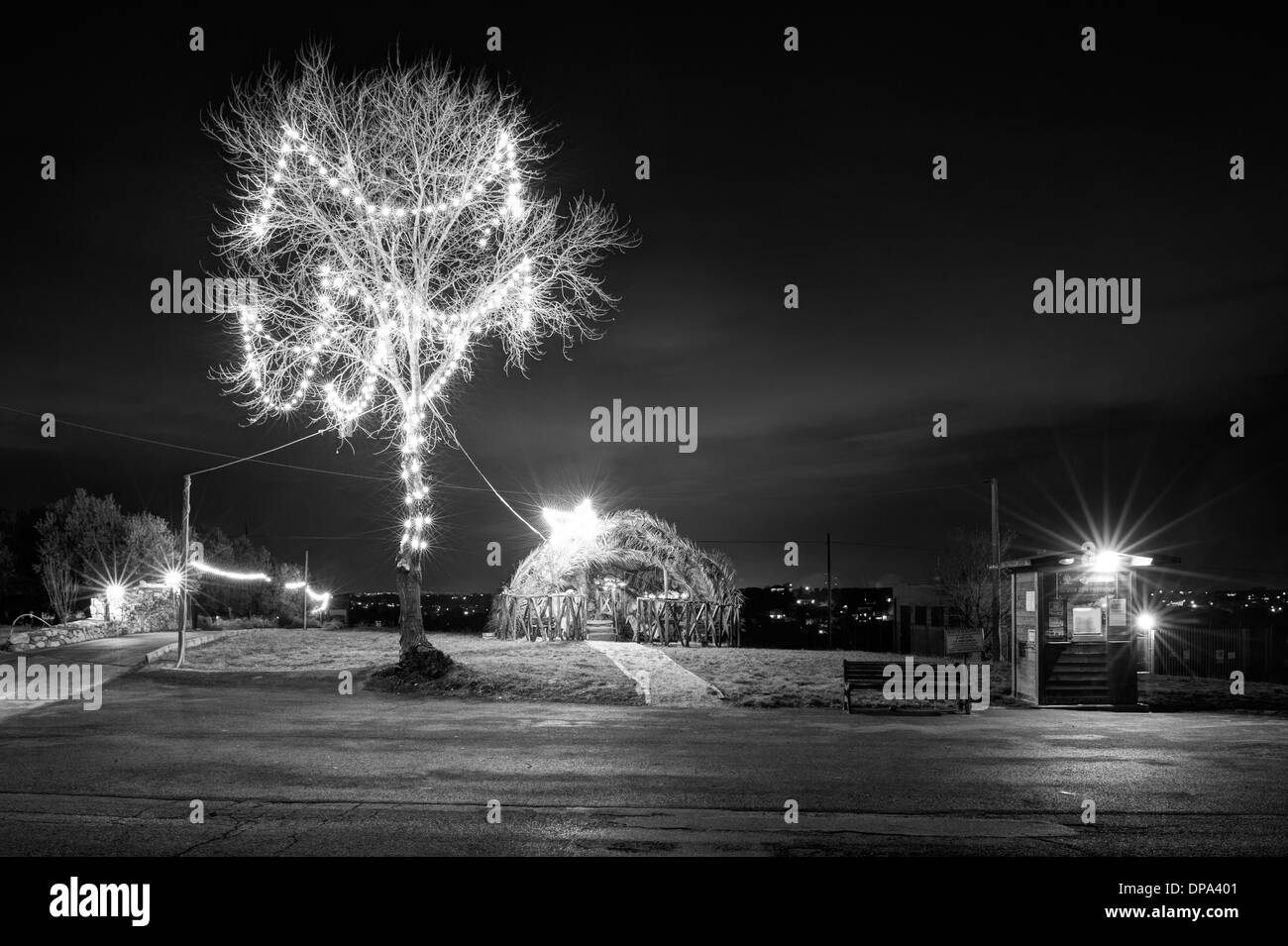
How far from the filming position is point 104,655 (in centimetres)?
2788

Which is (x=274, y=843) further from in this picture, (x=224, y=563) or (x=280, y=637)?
(x=224, y=563)

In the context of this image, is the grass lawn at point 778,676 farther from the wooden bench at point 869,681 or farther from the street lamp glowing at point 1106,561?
the street lamp glowing at point 1106,561

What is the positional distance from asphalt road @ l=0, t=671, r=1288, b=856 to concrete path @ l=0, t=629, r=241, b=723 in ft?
18.3

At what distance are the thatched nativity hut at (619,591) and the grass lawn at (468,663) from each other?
200 cm

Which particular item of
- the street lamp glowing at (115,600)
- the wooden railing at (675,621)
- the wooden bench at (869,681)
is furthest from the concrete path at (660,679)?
the street lamp glowing at (115,600)

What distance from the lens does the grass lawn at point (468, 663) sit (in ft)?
66.7

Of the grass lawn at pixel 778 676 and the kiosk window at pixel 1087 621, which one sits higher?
the kiosk window at pixel 1087 621

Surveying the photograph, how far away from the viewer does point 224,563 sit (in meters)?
73.7

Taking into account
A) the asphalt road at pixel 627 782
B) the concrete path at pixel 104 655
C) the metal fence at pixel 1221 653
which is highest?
the asphalt road at pixel 627 782

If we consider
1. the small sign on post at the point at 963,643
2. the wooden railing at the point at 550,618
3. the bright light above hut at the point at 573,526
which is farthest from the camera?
the bright light above hut at the point at 573,526

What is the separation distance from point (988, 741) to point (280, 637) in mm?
27387

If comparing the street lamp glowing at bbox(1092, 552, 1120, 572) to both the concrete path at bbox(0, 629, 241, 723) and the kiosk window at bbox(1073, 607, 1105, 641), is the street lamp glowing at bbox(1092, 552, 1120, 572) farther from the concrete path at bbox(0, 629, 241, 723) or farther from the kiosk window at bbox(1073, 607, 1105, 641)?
the concrete path at bbox(0, 629, 241, 723)
